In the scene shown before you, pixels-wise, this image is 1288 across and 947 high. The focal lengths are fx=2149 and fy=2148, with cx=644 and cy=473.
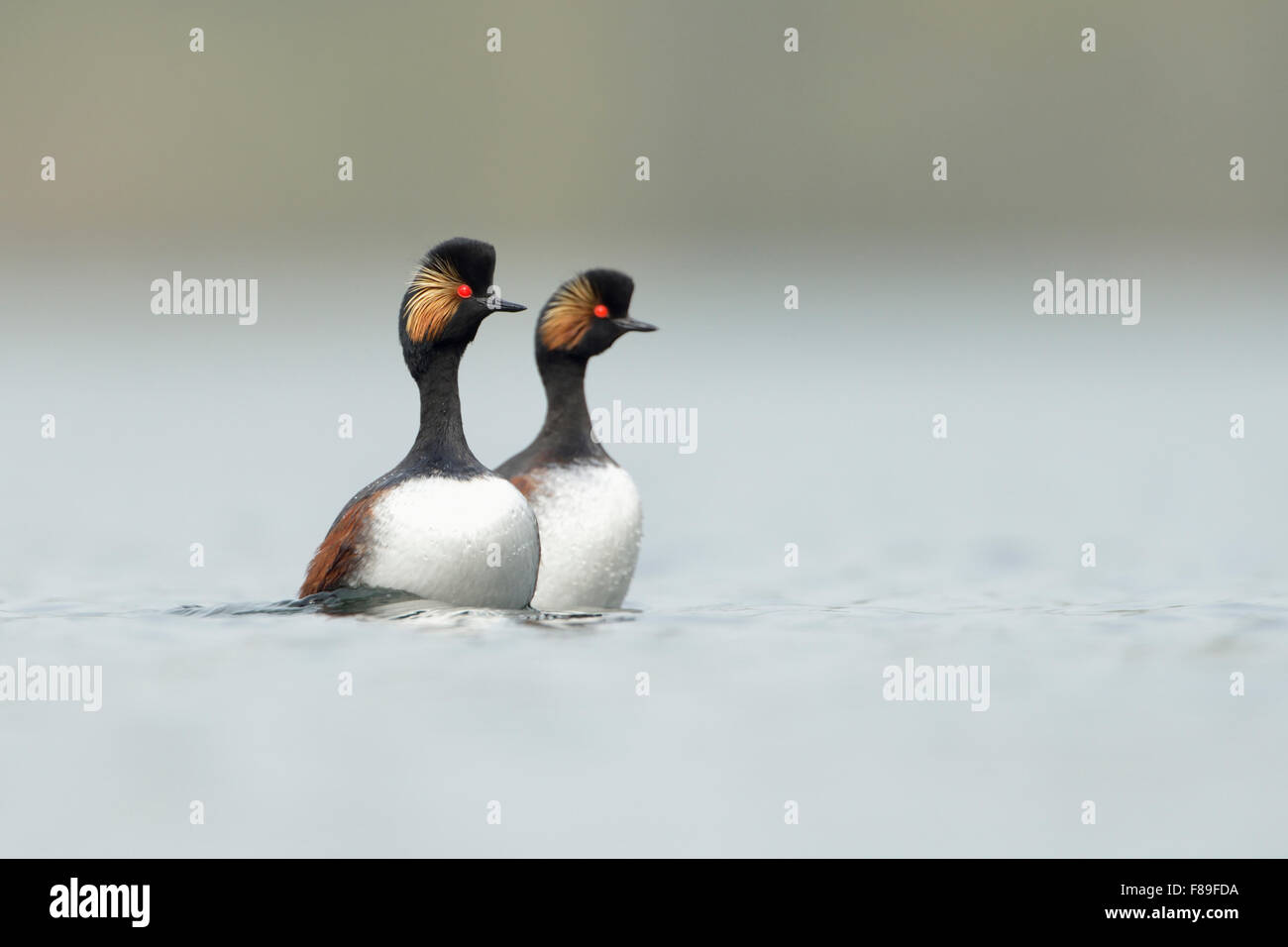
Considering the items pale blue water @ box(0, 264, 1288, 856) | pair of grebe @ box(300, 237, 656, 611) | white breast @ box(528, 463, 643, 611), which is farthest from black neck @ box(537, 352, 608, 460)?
pale blue water @ box(0, 264, 1288, 856)

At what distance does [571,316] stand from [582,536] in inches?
59.4

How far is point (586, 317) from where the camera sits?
1342cm

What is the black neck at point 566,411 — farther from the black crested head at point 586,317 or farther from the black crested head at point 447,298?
the black crested head at point 447,298

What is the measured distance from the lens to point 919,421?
83.6ft

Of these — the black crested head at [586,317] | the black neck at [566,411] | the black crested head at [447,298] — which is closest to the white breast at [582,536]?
the black neck at [566,411]

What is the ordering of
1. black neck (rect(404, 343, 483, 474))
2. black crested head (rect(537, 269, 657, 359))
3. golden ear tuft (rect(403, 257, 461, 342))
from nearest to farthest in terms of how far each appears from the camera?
black neck (rect(404, 343, 483, 474)), golden ear tuft (rect(403, 257, 461, 342)), black crested head (rect(537, 269, 657, 359))

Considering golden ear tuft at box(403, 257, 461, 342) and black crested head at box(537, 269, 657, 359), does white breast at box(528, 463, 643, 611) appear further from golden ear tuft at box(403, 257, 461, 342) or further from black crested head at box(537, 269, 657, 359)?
golden ear tuft at box(403, 257, 461, 342)

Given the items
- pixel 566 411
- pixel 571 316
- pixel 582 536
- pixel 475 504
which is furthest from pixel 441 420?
pixel 571 316

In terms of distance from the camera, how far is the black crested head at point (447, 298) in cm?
1180

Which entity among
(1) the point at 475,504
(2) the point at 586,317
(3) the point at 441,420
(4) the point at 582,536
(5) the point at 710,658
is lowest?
(5) the point at 710,658

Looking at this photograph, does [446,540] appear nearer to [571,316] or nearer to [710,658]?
[710,658]

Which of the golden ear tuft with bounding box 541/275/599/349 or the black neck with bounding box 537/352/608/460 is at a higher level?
the golden ear tuft with bounding box 541/275/599/349

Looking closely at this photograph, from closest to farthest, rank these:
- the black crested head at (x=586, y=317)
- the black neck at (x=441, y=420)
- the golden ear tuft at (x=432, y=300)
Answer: the black neck at (x=441, y=420)
the golden ear tuft at (x=432, y=300)
the black crested head at (x=586, y=317)

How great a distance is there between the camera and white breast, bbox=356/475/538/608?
11383 millimetres
